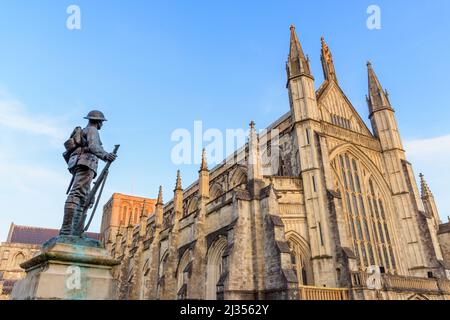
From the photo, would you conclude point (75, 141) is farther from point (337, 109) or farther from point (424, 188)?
point (424, 188)

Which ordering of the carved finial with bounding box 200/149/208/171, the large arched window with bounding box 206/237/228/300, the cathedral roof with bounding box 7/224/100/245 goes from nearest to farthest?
the large arched window with bounding box 206/237/228/300 < the carved finial with bounding box 200/149/208/171 < the cathedral roof with bounding box 7/224/100/245

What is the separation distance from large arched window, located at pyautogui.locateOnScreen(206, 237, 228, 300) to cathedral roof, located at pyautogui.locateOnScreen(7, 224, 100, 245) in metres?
46.1

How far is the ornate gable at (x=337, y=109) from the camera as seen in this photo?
2470cm

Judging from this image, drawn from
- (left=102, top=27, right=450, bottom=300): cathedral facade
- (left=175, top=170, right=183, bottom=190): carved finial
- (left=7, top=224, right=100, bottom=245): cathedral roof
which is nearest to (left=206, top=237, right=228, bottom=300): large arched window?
(left=102, top=27, right=450, bottom=300): cathedral facade

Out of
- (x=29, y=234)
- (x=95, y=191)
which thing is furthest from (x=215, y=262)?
(x=29, y=234)

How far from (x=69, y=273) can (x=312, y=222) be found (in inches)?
620

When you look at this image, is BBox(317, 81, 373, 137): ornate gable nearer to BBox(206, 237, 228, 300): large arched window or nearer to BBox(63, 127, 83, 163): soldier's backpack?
BBox(206, 237, 228, 300): large arched window

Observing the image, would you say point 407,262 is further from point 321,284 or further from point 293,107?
point 293,107


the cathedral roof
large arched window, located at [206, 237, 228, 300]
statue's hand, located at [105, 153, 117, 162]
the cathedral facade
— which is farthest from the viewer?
the cathedral roof

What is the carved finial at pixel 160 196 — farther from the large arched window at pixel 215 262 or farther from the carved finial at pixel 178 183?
the large arched window at pixel 215 262

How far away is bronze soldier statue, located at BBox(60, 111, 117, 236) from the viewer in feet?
17.2

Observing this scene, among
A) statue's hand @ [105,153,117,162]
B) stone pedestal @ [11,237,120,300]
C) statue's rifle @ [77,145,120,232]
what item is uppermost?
statue's hand @ [105,153,117,162]

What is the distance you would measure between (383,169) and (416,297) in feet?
33.2

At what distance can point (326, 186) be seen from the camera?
752 inches
